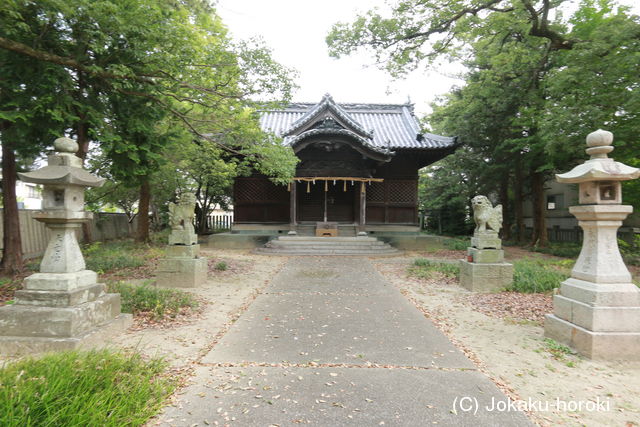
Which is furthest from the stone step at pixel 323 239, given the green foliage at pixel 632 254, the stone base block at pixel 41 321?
the stone base block at pixel 41 321

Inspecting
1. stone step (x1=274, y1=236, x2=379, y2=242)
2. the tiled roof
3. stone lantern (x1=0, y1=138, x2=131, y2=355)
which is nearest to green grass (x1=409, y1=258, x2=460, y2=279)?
stone step (x1=274, y1=236, x2=379, y2=242)

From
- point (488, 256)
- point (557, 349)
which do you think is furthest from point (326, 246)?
point (557, 349)

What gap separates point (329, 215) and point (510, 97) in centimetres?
975

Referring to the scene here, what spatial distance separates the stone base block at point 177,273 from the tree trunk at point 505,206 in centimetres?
1620

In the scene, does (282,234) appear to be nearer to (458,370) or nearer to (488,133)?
(488,133)

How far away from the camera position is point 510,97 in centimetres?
1310

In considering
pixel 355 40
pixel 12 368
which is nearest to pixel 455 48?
pixel 355 40

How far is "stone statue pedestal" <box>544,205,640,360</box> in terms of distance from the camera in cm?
364

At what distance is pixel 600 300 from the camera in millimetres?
3721

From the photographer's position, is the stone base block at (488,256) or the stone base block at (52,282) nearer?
the stone base block at (52,282)

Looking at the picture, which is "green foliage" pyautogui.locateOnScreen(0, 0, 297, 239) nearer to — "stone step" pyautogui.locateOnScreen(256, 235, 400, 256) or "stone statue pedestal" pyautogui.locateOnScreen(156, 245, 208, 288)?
"stone statue pedestal" pyautogui.locateOnScreen(156, 245, 208, 288)

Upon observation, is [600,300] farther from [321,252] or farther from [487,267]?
[321,252]

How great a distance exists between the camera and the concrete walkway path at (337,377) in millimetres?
2582

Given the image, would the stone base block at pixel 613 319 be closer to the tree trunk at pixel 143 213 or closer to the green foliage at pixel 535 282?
the green foliage at pixel 535 282
